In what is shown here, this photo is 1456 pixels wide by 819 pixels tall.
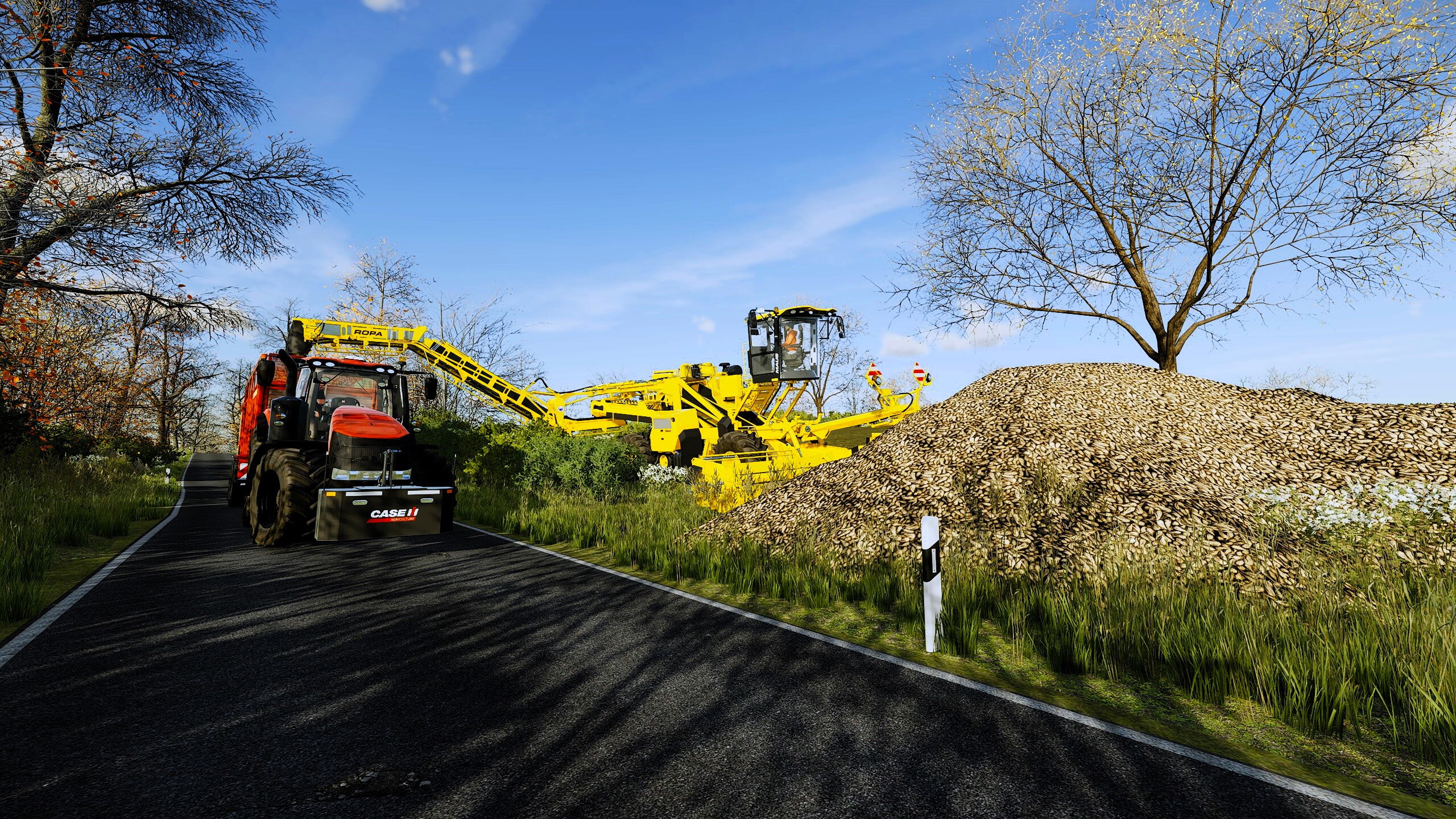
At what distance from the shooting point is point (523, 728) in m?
3.46

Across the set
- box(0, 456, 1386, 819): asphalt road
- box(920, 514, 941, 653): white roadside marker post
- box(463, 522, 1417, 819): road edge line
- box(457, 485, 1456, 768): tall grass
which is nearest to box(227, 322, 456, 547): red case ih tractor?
box(0, 456, 1386, 819): asphalt road

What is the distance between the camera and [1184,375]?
10273mm

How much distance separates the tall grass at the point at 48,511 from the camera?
6098mm

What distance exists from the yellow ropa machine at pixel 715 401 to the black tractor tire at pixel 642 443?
0.13 metres

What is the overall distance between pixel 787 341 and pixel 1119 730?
50.1ft

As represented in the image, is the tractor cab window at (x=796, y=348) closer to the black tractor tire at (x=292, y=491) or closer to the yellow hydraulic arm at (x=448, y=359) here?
the yellow hydraulic arm at (x=448, y=359)

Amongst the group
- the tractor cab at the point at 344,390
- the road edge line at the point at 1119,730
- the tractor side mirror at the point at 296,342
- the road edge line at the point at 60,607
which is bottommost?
the road edge line at the point at 1119,730

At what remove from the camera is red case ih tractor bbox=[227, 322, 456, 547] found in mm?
8641

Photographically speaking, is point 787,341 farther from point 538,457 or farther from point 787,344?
point 538,457

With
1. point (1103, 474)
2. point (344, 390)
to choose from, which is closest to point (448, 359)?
point (344, 390)

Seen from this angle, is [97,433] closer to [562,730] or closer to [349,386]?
[349,386]

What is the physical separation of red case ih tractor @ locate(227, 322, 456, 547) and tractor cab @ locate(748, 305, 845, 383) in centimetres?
993

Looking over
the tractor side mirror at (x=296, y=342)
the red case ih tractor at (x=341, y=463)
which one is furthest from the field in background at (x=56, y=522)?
the tractor side mirror at (x=296, y=342)

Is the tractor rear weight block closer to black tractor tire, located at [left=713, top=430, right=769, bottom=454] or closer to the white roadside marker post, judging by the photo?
the white roadside marker post
